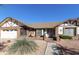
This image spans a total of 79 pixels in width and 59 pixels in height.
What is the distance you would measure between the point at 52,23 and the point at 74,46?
104cm

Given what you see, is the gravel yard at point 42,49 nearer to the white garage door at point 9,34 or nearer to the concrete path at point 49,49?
the concrete path at point 49,49

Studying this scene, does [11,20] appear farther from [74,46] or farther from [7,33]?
[74,46]

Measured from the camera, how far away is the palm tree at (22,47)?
24.6ft

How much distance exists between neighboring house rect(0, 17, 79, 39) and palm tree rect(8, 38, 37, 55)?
0.77 feet

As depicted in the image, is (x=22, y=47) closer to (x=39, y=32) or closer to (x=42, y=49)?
(x=42, y=49)

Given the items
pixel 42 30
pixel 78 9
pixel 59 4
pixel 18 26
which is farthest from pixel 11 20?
pixel 78 9

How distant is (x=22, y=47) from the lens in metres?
7.52

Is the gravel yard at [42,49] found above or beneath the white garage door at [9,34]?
beneath

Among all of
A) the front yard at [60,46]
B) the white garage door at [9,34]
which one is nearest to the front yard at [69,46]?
the front yard at [60,46]

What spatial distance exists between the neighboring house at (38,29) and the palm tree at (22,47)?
23cm

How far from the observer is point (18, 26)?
7742 millimetres

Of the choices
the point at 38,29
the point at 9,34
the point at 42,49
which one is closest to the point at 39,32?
the point at 38,29

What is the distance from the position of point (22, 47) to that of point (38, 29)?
804 millimetres
